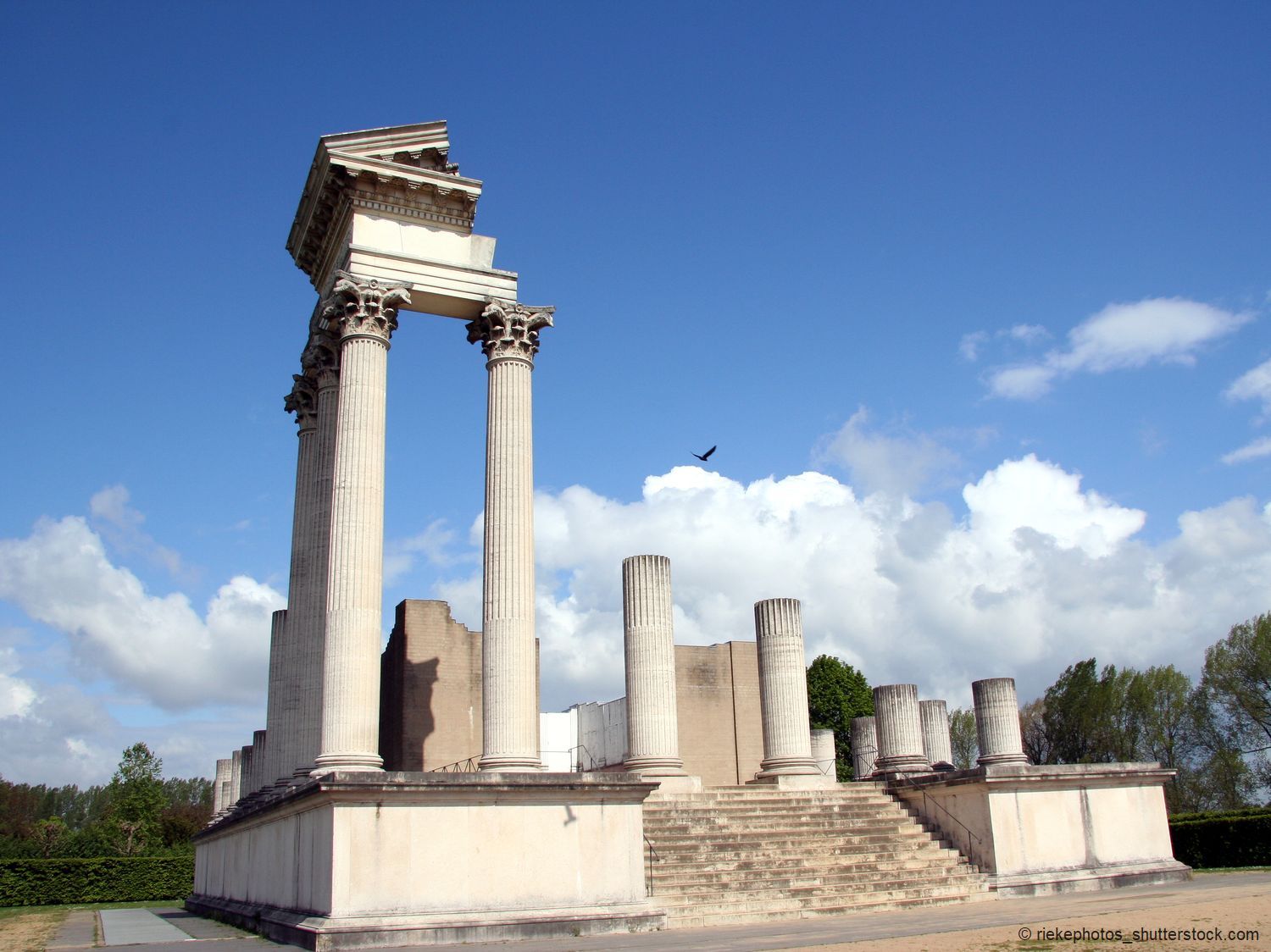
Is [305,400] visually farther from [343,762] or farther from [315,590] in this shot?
[343,762]

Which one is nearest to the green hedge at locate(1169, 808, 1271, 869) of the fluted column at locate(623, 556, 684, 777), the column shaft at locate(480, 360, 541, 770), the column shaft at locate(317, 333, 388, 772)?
the fluted column at locate(623, 556, 684, 777)

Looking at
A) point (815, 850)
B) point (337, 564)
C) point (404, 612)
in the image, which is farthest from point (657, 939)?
point (404, 612)

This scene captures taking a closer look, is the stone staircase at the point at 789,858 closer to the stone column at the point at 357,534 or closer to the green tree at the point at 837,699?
the stone column at the point at 357,534

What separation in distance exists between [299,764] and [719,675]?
28.4 m

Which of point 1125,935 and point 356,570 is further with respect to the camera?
point 356,570

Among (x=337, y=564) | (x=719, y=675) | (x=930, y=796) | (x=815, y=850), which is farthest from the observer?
(x=719, y=675)

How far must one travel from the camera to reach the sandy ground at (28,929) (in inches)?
733

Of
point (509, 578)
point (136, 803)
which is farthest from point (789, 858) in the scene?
point (136, 803)

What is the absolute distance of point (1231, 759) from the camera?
5331 cm

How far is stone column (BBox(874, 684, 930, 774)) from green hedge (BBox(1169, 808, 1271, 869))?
294 inches

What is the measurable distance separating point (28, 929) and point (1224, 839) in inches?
1216

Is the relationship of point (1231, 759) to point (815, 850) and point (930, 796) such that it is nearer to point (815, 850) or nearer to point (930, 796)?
point (930, 796)

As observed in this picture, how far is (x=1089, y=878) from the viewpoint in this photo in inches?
870

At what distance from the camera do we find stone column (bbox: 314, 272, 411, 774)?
18703mm
